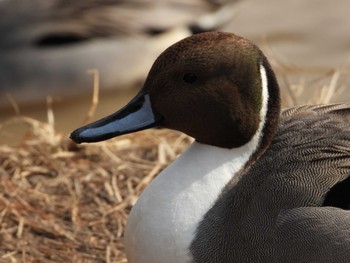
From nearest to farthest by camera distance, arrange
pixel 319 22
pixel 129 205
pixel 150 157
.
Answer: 1. pixel 129 205
2. pixel 150 157
3. pixel 319 22

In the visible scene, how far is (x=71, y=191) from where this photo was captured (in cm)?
439

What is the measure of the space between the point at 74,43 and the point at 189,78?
321cm

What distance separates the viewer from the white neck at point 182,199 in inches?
130

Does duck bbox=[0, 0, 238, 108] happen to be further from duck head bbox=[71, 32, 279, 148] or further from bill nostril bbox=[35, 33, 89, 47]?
duck head bbox=[71, 32, 279, 148]

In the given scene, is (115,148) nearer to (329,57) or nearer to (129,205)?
(129,205)

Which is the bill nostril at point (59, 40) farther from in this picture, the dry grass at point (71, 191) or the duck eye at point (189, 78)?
the duck eye at point (189, 78)

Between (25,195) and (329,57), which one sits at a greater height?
(25,195)

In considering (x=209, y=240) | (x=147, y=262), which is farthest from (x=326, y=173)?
(x=147, y=262)

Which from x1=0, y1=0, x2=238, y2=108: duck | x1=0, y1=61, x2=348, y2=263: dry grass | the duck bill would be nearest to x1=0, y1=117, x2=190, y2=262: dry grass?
x1=0, y1=61, x2=348, y2=263: dry grass

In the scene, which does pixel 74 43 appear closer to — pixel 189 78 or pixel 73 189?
pixel 73 189

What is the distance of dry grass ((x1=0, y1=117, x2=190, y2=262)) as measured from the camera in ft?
13.3

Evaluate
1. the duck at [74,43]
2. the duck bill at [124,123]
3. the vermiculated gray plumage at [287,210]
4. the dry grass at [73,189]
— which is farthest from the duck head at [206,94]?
the duck at [74,43]

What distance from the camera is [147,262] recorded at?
3.34 meters

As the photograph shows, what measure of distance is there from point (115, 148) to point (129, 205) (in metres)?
0.55
